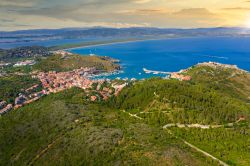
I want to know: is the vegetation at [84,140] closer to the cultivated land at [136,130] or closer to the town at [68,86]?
the cultivated land at [136,130]

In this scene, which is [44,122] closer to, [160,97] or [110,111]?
[110,111]

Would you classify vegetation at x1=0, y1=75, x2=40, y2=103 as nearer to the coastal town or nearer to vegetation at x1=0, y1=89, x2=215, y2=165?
the coastal town

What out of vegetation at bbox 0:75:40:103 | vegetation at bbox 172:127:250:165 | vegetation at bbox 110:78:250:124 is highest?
vegetation at bbox 110:78:250:124

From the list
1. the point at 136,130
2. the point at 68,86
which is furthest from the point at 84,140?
the point at 68,86

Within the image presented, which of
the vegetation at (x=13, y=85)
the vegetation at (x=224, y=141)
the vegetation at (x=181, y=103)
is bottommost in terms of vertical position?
the vegetation at (x=13, y=85)

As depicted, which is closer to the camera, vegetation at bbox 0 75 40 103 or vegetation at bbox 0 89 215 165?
vegetation at bbox 0 89 215 165

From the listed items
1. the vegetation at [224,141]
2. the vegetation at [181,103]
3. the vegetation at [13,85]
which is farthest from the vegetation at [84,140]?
the vegetation at [13,85]

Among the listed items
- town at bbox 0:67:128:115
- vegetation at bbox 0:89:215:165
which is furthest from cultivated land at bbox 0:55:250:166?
town at bbox 0:67:128:115

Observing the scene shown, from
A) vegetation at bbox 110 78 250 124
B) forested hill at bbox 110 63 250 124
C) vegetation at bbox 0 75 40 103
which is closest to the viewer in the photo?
vegetation at bbox 110 78 250 124

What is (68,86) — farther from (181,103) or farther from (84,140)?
(84,140)
